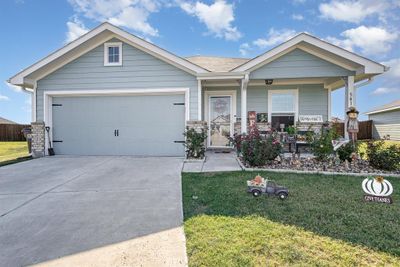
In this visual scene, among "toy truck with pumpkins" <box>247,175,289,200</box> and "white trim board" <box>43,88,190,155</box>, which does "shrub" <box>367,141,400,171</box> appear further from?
"white trim board" <box>43,88,190,155</box>

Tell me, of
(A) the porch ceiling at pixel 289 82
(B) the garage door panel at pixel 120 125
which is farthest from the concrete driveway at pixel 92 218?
(A) the porch ceiling at pixel 289 82

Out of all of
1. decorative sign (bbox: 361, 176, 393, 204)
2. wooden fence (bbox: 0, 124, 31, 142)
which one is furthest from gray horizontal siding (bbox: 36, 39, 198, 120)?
wooden fence (bbox: 0, 124, 31, 142)

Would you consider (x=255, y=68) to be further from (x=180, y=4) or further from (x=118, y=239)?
(x=118, y=239)

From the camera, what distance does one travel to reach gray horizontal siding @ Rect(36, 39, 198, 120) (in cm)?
813

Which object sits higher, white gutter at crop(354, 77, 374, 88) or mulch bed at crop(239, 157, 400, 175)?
white gutter at crop(354, 77, 374, 88)

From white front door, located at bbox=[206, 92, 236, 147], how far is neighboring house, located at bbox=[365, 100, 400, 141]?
584 inches

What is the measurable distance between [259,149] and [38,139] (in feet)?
26.3

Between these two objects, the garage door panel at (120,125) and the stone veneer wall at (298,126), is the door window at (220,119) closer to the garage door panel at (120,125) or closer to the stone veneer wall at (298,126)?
the stone veneer wall at (298,126)

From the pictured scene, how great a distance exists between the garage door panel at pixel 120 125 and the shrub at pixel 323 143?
4.27 m

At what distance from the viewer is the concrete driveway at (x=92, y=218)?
7.68ft

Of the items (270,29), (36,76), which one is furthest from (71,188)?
(270,29)

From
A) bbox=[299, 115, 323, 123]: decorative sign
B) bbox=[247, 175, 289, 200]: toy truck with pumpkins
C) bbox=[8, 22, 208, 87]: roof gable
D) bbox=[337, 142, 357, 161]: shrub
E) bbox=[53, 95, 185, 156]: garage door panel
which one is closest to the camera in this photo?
bbox=[247, 175, 289, 200]: toy truck with pumpkins

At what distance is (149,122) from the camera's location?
27.7ft

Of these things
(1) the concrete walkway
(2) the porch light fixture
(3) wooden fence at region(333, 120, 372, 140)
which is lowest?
(1) the concrete walkway
